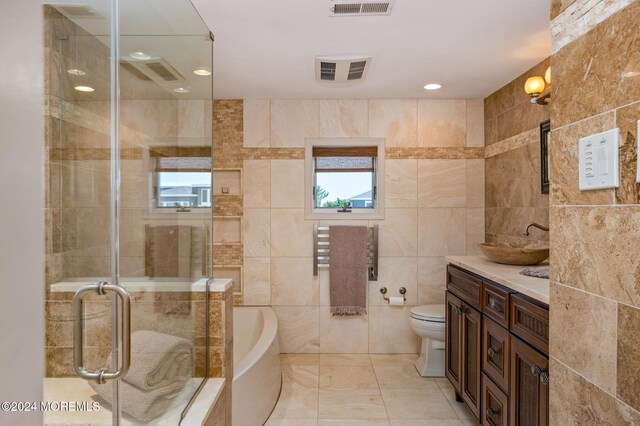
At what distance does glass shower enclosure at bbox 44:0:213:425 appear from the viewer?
104cm

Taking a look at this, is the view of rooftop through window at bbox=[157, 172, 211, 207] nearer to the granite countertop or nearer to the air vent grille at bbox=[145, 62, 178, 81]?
the air vent grille at bbox=[145, 62, 178, 81]

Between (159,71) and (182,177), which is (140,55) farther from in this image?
(182,177)

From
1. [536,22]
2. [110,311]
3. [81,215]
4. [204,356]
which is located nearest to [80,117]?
[81,215]

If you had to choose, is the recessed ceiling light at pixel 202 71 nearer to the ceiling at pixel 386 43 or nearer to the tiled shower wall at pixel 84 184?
the ceiling at pixel 386 43

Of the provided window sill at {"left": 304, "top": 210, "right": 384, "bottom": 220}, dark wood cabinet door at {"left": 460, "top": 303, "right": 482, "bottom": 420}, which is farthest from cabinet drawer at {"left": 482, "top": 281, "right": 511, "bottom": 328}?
window sill at {"left": 304, "top": 210, "right": 384, "bottom": 220}

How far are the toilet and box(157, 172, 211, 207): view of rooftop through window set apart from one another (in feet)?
6.59

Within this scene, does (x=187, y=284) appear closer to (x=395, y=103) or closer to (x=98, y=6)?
(x=98, y=6)

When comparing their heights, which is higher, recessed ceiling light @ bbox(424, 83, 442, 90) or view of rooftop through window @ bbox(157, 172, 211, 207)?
recessed ceiling light @ bbox(424, 83, 442, 90)

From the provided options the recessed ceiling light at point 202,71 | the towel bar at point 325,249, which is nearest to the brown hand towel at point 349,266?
the towel bar at point 325,249

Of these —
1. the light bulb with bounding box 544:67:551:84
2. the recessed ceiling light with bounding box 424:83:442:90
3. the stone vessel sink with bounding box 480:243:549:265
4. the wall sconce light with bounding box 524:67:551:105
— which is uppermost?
the recessed ceiling light with bounding box 424:83:442:90

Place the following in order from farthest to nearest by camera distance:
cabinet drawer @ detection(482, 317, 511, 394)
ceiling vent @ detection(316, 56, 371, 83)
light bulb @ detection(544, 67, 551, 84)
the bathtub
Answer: ceiling vent @ detection(316, 56, 371, 83)
light bulb @ detection(544, 67, 551, 84)
the bathtub
cabinet drawer @ detection(482, 317, 511, 394)

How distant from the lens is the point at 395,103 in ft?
11.4

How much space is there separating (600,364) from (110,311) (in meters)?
1.25

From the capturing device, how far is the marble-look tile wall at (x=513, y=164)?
8.67 feet
